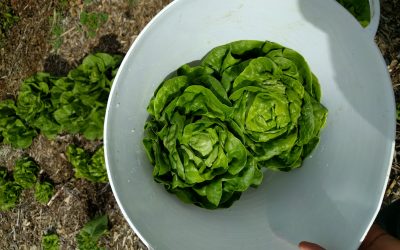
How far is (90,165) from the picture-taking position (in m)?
2.39

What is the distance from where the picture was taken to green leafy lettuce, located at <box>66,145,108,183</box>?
7.78ft

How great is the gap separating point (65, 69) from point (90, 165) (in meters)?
0.70

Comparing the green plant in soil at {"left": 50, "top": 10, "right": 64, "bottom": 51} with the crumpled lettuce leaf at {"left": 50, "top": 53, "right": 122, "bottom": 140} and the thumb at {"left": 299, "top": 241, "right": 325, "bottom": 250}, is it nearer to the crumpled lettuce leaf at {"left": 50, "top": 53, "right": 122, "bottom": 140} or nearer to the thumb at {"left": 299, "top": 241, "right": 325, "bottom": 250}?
the crumpled lettuce leaf at {"left": 50, "top": 53, "right": 122, "bottom": 140}

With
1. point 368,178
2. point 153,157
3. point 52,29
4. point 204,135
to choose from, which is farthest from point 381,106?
point 52,29

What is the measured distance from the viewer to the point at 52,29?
271 centimetres

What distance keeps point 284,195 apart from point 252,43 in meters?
0.68

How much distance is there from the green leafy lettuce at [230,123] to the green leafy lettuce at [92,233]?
0.93 m

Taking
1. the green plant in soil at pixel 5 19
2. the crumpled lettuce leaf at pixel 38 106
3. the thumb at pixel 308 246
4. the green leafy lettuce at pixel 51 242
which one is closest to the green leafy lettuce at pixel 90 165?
the crumpled lettuce leaf at pixel 38 106

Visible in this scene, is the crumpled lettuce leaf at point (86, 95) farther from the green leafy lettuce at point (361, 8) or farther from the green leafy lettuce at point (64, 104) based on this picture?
the green leafy lettuce at point (361, 8)

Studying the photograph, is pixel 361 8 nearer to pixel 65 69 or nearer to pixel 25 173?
pixel 65 69

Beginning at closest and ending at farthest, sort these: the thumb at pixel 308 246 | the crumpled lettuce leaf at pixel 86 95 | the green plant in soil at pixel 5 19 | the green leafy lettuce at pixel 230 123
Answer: the thumb at pixel 308 246 < the green leafy lettuce at pixel 230 123 < the crumpled lettuce leaf at pixel 86 95 < the green plant in soil at pixel 5 19

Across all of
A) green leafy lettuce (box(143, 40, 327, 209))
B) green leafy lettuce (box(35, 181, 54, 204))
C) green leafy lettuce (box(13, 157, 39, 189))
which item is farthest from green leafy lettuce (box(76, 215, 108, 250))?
green leafy lettuce (box(143, 40, 327, 209))

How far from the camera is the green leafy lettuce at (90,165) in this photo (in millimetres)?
2371

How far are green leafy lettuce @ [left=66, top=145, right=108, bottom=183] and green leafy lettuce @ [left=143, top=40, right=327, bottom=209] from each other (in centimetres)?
80
